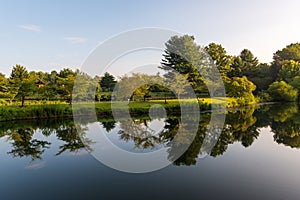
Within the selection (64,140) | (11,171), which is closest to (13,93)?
(64,140)

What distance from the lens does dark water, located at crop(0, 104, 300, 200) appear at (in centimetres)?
498

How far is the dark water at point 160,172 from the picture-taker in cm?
498

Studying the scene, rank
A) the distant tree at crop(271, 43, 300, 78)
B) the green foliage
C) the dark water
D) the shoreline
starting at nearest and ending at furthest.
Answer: the dark water, the shoreline, the green foliage, the distant tree at crop(271, 43, 300, 78)

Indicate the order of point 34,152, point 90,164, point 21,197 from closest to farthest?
point 21,197, point 90,164, point 34,152

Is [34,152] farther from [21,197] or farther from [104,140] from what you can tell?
[21,197]

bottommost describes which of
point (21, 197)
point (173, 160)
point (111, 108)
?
point (21, 197)

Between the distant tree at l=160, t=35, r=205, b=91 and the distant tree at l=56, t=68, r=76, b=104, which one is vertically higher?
the distant tree at l=160, t=35, r=205, b=91

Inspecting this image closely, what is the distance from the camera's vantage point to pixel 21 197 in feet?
16.0

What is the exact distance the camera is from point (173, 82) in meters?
26.1

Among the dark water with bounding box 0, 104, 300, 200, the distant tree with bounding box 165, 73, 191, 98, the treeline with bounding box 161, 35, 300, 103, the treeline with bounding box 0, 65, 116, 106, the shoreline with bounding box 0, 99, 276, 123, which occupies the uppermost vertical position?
the treeline with bounding box 161, 35, 300, 103

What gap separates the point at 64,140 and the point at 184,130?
6.62 m

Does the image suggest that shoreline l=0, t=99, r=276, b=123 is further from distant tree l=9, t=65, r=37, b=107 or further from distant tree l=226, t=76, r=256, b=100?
distant tree l=226, t=76, r=256, b=100

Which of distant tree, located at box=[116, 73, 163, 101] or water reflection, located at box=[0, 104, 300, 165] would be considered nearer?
water reflection, located at box=[0, 104, 300, 165]

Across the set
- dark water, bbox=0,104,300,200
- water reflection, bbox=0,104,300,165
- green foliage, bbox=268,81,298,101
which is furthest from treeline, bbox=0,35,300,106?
dark water, bbox=0,104,300,200
